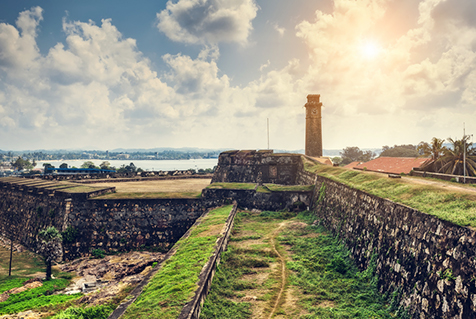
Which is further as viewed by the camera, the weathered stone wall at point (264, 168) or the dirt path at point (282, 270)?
the weathered stone wall at point (264, 168)

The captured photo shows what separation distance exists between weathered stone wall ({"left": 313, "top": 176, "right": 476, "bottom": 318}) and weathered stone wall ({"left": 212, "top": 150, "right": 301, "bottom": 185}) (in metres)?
13.6

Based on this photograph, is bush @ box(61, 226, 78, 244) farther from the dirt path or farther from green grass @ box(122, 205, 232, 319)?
the dirt path

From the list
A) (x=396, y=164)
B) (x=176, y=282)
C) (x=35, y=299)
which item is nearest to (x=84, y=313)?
(x=176, y=282)


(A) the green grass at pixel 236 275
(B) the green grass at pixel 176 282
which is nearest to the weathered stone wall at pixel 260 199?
(A) the green grass at pixel 236 275

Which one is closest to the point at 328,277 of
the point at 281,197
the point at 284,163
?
the point at 281,197

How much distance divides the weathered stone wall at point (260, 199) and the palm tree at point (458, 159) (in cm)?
751

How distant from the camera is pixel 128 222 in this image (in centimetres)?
1723

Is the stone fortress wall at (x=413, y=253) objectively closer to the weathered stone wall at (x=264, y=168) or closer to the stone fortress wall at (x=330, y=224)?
the stone fortress wall at (x=330, y=224)

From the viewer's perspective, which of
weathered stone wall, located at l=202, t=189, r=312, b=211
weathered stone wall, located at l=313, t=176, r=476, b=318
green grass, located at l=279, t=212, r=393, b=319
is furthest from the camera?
weathered stone wall, located at l=202, t=189, r=312, b=211

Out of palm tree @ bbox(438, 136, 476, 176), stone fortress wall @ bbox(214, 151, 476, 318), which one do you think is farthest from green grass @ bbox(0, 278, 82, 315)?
palm tree @ bbox(438, 136, 476, 176)

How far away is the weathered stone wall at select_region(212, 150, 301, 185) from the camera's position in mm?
24259

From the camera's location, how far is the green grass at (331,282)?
664cm

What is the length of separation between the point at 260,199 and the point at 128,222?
8.12 meters

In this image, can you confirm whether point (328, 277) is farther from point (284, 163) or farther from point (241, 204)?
point (284, 163)
